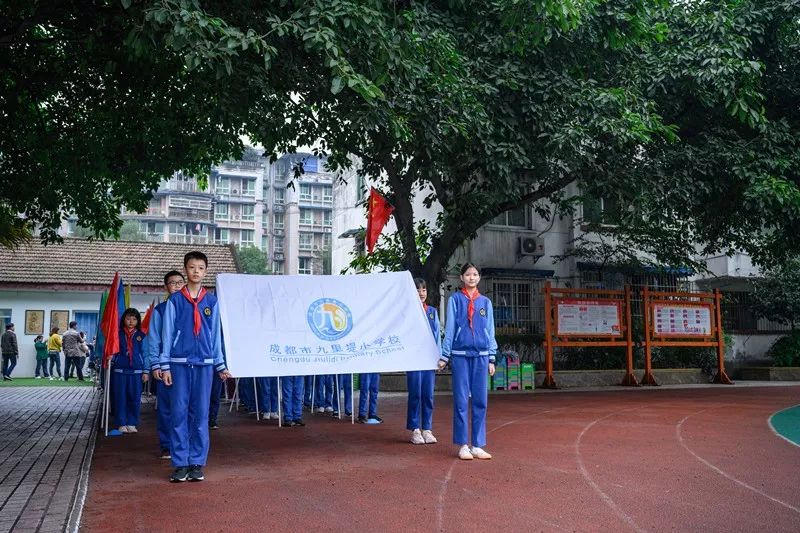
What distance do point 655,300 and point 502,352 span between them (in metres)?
4.17

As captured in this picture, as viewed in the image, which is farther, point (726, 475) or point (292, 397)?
point (292, 397)

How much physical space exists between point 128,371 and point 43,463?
9.22ft

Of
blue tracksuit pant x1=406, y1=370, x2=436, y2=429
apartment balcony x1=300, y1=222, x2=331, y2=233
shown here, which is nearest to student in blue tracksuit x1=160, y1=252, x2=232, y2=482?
blue tracksuit pant x1=406, y1=370, x2=436, y2=429

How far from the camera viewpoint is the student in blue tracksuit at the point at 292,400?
1019cm

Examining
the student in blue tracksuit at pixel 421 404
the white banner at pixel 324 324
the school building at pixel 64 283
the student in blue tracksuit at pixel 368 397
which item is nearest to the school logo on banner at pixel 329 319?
the white banner at pixel 324 324

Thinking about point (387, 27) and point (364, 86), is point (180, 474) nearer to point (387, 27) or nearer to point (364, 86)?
point (364, 86)

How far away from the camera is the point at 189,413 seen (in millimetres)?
6398

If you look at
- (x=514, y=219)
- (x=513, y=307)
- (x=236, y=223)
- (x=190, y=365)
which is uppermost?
(x=236, y=223)

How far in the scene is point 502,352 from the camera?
1755cm

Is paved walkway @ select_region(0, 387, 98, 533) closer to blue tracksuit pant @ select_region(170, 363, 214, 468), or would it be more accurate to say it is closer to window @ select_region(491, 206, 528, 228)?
blue tracksuit pant @ select_region(170, 363, 214, 468)

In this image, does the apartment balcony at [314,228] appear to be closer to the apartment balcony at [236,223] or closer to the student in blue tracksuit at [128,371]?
the apartment balcony at [236,223]

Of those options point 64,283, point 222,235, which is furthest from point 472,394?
point 222,235

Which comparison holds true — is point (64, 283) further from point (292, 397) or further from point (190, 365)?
point (190, 365)

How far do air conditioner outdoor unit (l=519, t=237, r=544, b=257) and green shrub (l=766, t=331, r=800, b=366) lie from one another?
7602 millimetres
